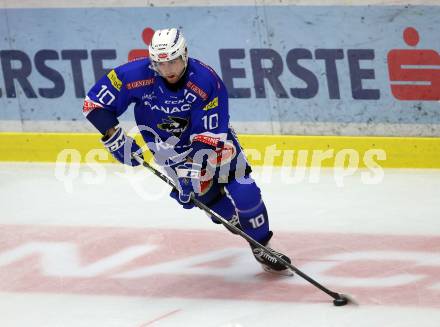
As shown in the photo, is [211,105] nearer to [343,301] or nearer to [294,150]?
[343,301]

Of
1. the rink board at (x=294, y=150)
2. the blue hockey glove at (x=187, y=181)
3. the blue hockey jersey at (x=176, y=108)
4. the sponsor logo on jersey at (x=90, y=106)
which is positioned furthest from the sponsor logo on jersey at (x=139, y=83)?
the rink board at (x=294, y=150)

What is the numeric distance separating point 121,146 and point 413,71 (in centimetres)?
273

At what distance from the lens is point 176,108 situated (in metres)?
4.53

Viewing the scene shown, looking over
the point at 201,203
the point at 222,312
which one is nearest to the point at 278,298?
the point at 222,312

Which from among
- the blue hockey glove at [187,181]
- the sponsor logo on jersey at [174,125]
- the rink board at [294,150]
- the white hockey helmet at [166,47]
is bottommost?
the rink board at [294,150]

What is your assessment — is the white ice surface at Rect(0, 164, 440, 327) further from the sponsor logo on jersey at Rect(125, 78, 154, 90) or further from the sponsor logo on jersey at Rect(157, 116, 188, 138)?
the sponsor logo on jersey at Rect(125, 78, 154, 90)

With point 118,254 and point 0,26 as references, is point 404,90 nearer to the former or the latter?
point 118,254

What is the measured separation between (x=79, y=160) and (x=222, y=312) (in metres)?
3.10

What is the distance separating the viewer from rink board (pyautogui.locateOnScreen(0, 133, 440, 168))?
256 inches

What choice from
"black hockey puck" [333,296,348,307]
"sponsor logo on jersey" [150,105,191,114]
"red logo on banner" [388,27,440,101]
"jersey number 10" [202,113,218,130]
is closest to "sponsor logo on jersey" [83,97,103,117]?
"sponsor logo on jersey" [150,105,191,114]

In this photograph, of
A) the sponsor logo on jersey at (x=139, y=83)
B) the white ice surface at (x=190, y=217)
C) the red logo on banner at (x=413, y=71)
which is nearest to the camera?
the white ice surface at (x=190, y=217)

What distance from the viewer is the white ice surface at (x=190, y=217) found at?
13.8 ft

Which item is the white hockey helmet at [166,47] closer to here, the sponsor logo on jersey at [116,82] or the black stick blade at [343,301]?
the sponsor logo on jersey at [116,82]

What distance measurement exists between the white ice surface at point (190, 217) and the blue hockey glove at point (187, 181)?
19.0 inches
